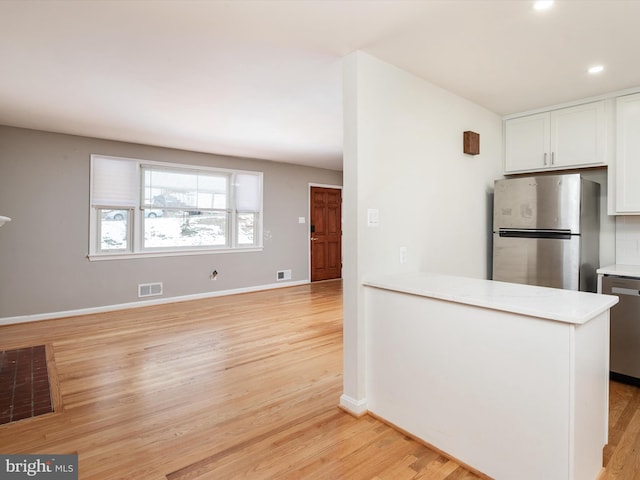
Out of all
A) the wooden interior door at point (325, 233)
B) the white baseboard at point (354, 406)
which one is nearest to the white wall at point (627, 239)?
the white baseboard at point (354, 406)

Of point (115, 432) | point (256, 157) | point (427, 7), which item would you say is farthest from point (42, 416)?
point (256, 157)

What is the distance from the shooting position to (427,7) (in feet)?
6.10

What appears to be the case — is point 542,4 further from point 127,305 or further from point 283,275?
point 283,275

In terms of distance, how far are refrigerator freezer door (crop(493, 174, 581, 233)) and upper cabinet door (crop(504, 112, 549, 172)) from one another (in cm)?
36

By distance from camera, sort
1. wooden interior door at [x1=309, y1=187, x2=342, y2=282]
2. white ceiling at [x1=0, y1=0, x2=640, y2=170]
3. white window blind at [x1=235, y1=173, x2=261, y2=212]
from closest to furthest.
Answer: white ceiling at [x1=0, y1=0, x2=640, y2=170] < white window blind at [x1=235, y1=173, x2=261, y2=212] < wooden interior door at [x1=309, y1=187, x2=342, y2=282]

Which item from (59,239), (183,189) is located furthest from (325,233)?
(59,239)

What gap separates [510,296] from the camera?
1.77m

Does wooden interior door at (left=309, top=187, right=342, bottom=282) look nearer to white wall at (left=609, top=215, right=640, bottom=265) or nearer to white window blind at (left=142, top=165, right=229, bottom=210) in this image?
white window blind at (left=142, top=165, right=229, bottom=210)

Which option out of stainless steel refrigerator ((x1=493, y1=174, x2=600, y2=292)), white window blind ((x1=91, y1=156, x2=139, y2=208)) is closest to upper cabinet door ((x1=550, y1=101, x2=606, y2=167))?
stainless steel refrigerator ((x1=493, y1=174, x2=600, y2=292))

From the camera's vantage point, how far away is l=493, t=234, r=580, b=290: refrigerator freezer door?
289cm

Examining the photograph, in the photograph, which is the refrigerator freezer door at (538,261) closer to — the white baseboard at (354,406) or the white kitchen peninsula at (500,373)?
the white kitchen peninsula at (500,373)

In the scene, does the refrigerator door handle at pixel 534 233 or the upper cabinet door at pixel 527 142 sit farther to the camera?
the upper cabinet door at pixel 527 142
